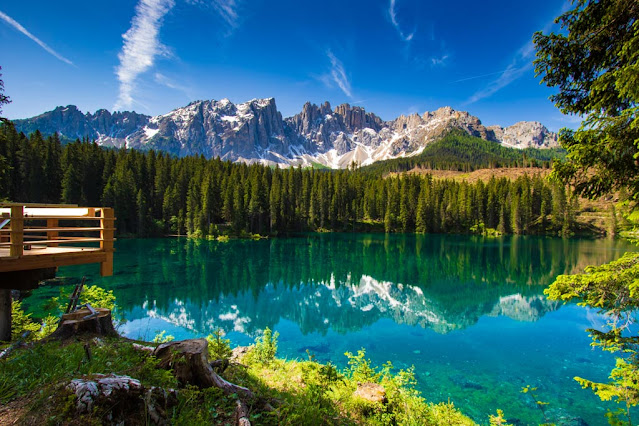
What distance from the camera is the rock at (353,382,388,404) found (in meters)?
7.61

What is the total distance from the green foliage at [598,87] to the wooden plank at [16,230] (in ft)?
37.5

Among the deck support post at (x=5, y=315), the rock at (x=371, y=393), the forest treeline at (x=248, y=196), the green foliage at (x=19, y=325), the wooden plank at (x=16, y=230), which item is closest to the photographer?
the wooden plank at (x=16, y=230)

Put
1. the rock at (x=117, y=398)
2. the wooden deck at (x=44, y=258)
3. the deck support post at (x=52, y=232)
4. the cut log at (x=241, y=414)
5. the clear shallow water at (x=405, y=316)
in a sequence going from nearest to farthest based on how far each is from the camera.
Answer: the rock at (x=117, y=398) → the cut log at (x=241, y=414) → the wooden deck at (x=44, y=258) → the deck support post at (x=52, y=232) → the clear shallow water at (x=405, y=316)

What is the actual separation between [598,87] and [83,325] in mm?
12905

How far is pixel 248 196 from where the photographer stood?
71938 millimetres

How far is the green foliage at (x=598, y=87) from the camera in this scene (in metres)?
5.22

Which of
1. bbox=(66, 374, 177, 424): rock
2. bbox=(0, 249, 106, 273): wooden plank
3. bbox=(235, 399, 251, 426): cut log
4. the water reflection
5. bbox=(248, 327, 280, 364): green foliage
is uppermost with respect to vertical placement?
bbox=(0, 249, 106, 273): wooden plank

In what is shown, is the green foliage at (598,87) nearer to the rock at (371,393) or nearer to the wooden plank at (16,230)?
the rock at (371,393)

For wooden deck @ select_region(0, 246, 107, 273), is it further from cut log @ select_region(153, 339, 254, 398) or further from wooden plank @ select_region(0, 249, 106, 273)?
cut log @ select_region(153, 339, 254, 398)

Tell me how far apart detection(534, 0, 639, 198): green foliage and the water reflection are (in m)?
15.3

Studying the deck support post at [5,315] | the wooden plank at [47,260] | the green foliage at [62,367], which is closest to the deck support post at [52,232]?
the deck support post at [5,315]

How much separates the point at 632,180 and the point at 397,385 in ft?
24.2

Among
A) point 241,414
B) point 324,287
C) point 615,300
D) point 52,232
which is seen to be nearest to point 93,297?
point 52,232

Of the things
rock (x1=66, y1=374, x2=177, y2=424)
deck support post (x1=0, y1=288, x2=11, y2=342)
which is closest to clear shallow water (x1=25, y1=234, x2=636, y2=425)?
deck support post (x1=0, y1=288, x2=11, y2=342)
